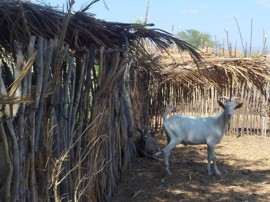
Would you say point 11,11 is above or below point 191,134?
above

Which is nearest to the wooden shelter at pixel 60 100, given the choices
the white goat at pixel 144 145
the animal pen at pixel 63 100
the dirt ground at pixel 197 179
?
the animal pen at pixel 63 100

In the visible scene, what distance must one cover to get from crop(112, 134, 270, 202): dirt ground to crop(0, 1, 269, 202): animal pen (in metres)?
0.47

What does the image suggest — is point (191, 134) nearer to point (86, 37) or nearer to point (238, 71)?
point (86, 37)

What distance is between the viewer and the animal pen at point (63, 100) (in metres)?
3.72

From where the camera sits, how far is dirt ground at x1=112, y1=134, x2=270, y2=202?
20.6ft

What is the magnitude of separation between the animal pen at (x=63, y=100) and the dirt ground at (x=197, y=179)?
0.47 metres

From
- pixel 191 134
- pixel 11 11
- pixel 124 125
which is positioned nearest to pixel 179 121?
pixel 191 134

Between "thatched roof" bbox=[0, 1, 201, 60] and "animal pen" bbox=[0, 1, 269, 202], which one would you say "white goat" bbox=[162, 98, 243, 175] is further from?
"thatched roof" bbox=[0, 1, 201, 60]

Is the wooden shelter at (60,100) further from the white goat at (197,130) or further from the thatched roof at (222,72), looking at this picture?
the thatched roof at (222,72)

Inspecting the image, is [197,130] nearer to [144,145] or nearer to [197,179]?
[197,179]

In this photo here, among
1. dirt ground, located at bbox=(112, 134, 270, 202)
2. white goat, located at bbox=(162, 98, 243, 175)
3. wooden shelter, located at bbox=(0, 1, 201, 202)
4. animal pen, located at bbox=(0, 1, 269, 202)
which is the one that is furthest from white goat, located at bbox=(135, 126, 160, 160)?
wooden shelter, located at bbox=(0, 1, 201, 202)

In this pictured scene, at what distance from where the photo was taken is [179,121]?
784 cm

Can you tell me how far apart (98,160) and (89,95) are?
80 cm

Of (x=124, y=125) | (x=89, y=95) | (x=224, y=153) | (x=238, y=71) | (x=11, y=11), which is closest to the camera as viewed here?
(x=11, y=11)
